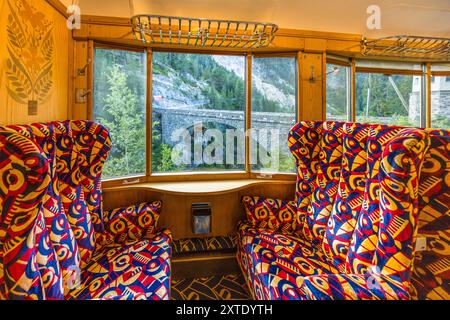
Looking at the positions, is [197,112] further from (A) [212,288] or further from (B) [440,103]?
(B) [440,103]

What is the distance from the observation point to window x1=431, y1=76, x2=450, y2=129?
2422 millimetres

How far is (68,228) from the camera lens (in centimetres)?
115

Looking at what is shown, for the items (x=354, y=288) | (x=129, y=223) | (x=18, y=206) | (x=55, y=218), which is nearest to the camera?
(x=18, y=206)

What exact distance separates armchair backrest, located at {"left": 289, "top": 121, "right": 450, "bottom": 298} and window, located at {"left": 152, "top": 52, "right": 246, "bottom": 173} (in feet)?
1.87

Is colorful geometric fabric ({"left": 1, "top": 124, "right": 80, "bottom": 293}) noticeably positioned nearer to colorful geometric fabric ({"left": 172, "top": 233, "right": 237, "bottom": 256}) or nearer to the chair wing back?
the chair wing back

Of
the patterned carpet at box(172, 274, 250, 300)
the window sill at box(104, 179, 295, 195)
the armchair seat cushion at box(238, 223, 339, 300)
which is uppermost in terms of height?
the window sill at box(104, 179, 295, 195)

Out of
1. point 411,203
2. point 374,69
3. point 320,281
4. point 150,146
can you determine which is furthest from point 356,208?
point 374,69

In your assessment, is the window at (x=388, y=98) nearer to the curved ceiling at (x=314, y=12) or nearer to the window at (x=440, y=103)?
the window at (x=440, y=103)

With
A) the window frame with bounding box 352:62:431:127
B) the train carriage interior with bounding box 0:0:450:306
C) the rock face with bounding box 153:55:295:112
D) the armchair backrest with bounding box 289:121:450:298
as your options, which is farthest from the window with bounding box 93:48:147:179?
the window frame with bounding box 352:62:431:127

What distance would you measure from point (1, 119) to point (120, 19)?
1.07m

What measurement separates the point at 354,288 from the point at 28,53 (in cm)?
187

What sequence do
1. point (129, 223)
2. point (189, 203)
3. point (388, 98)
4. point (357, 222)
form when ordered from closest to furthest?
point (357, 222), point (129, 223), point (189, 203), point (388, 98)

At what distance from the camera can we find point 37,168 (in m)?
0.73

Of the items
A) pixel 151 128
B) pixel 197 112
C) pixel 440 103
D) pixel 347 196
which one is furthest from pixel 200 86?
pixel 440 103
